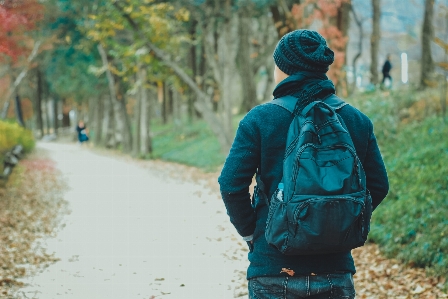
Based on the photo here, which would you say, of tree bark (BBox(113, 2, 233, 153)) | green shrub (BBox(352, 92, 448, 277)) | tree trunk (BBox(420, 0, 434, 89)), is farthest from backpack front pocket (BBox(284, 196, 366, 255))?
tree bark (BBox(113, 2, 233, 153))

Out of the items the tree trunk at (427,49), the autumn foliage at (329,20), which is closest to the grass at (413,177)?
the tree trunk at (427,49)

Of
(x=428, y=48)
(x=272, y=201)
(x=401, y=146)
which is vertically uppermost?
(x=272, y=201)

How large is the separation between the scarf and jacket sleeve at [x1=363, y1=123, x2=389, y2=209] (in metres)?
0.32

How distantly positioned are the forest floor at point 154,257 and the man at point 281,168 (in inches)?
145

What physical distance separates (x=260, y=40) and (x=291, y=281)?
29.2 m

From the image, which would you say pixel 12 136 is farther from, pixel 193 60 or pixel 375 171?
pixel 375 171

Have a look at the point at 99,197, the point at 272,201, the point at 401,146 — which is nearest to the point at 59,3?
the point at 99,197

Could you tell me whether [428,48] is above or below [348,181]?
below

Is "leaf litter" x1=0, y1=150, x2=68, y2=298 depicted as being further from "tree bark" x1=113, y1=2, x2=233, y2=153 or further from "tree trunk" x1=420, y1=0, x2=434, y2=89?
"tree trunk" x1=420, y1=0, x2=434, y2=89

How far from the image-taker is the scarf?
2527mm

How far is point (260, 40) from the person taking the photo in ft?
101

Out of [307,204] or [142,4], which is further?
[142,4]

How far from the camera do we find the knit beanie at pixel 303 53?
2.54 meters

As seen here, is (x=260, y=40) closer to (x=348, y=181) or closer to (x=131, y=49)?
(x=131, y=49)
